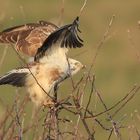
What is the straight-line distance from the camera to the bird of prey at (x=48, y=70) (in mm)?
5102

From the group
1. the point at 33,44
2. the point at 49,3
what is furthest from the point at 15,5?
the point at 33,44

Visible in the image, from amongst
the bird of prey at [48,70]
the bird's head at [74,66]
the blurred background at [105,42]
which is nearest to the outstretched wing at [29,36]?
the bird of prey at [48,70]

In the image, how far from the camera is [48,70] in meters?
5.27

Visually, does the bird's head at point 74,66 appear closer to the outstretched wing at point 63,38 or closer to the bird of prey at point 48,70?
the bird of prey at point 48,70

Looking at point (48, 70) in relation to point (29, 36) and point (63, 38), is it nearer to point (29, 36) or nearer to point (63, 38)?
point (63, 38)

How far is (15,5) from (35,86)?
14.1 metres

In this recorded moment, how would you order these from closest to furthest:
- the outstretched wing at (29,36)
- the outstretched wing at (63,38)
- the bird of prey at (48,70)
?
1. the outstretched wing at (63,38)
2. the bird of prey at (48,70)
3. the outstretched wing at (29,36)

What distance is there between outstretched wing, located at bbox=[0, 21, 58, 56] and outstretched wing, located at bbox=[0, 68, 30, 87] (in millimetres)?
272

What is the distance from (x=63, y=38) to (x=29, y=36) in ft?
1.67

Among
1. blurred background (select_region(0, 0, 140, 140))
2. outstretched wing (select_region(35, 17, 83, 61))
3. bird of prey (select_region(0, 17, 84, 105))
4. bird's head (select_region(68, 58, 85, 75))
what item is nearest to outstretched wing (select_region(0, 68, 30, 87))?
bird of prey (select_region(0, 17, 84, 105))

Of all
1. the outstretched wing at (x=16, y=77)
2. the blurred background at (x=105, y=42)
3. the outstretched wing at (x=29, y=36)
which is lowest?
the outstretched wing at (x=16, y=77)

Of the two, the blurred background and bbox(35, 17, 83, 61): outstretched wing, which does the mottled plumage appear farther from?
the blurred background

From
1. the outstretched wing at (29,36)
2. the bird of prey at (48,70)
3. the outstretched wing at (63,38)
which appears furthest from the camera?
the outstretched wing at (29,36)

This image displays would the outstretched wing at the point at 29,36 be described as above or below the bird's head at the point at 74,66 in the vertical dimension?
above
